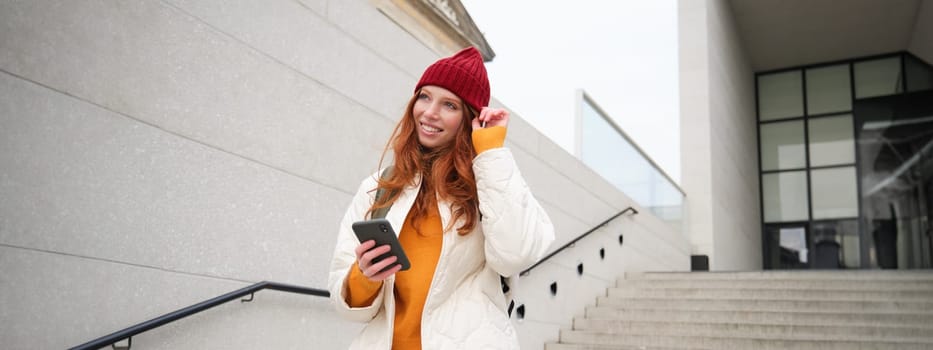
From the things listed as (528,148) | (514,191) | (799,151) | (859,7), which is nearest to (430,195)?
(514,191)

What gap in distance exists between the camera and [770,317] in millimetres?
6633

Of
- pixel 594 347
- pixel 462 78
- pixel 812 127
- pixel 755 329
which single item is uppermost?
pixel 812 127

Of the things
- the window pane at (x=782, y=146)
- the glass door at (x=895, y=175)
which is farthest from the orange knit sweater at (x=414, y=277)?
the window pane at (x=782, y=146)

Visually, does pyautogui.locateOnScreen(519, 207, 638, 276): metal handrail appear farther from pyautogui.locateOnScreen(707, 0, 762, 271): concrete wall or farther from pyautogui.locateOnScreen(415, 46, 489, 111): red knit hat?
pyautogui.locateOnScreen(707, 0, 762, 271): concrete wall

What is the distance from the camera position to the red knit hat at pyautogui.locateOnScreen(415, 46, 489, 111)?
171cm

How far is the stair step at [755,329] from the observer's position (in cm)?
589

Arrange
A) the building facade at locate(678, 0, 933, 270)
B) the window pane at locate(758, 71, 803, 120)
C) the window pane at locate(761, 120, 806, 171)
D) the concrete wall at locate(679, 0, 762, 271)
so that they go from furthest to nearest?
the window pane at locate(758, 71, 803, 120)
the window pane at locate(761, 120, 806, 171)
the building facade at locate(678, 0, 933, 270)
the concrete wall at locate(679, 0, 762, 271)

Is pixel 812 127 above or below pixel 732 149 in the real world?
above

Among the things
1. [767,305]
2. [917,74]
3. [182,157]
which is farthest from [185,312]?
[917,74]

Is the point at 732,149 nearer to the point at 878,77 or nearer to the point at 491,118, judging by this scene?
the point at 878,77

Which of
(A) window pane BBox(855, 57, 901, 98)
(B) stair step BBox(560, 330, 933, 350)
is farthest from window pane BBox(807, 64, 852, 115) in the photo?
(B) stair step BBox(560, 330, 933, 350)

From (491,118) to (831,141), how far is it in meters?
17.1

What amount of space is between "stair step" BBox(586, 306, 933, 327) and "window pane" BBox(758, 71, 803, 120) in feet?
39.6

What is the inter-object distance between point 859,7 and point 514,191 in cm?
1578
